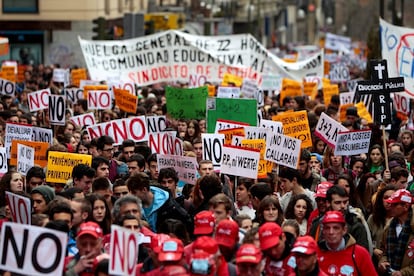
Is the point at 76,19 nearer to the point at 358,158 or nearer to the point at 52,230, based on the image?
the point at 358,158

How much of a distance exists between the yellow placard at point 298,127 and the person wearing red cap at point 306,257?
24.6ft

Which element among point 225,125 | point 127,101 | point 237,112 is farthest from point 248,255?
point 127,101

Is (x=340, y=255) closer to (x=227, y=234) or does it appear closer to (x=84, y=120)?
(x=227, y=234)

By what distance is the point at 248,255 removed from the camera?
9.75 meters

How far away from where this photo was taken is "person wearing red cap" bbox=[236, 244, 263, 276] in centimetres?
971

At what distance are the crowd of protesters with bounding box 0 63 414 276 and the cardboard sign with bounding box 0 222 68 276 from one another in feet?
1.19

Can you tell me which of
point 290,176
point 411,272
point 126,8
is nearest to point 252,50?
point 290,176

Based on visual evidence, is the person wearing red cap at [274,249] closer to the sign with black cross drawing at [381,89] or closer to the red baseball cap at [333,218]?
the red baseball cap at [333,218]

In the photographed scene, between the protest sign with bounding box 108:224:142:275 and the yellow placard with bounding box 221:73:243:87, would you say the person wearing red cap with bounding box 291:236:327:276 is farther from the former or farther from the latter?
the yellow placard with bounding box 221:73:243:87

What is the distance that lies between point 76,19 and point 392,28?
29583 mm

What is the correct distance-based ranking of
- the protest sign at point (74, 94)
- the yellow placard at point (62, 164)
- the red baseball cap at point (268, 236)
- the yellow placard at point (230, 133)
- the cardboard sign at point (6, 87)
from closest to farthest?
the red baseball cap at point (268, 236), the yellow placard at point (62, 164), the yellow placard at point (230, 133), the cardboard sign at point (6, 87), the protest sign at point (74, 94)

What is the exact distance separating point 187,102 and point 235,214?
34.9ft

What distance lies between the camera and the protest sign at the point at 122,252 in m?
9.78

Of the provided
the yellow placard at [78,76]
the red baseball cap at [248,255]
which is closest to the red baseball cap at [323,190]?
the red baseball cap at [248,255]
